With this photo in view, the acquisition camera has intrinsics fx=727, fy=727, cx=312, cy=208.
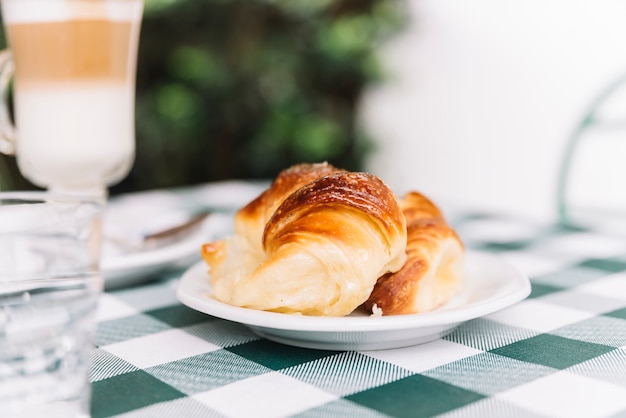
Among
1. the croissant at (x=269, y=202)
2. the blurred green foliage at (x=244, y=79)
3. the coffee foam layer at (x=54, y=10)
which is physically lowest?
the blurred green foliage at (x=244, y=79)

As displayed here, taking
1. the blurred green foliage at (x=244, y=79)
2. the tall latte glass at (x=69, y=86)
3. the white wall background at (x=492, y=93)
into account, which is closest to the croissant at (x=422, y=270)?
the tall latte glass at (x=69, y=86)

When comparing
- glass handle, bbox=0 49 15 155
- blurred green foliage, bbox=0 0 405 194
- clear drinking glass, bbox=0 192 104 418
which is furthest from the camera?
blurred green foliage, bbox=0 0 405 194

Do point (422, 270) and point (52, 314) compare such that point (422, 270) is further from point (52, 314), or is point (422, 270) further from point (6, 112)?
point (6, 112)

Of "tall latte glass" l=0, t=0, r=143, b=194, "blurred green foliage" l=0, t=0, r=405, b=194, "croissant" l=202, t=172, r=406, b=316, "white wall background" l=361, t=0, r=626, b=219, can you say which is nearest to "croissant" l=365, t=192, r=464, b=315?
"croissant" l=202, t=172, r=406, b=316

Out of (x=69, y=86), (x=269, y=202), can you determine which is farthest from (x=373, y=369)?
(x=69, y=86)

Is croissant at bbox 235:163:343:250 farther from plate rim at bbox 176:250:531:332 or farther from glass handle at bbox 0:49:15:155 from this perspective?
glass handle at bbox 0:49:15:155

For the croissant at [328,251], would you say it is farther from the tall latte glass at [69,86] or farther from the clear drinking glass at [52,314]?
the tall latte glass at [69,86]

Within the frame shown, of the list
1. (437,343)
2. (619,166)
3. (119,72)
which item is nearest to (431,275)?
(437,343)
